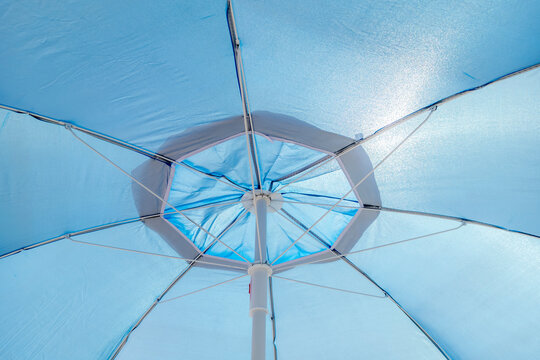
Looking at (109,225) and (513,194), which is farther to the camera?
(109,225)

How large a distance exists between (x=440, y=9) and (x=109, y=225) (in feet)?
6.77

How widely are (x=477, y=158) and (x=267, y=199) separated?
4.19ft

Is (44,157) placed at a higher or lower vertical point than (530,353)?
higher

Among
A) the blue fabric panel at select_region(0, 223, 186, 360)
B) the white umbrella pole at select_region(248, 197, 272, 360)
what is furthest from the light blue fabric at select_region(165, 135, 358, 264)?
the blue fabric panel at select_region(0, 223, 186, 360)

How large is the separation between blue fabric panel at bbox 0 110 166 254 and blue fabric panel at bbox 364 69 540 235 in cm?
147

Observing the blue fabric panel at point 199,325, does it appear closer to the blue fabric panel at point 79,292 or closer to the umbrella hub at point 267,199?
the blue fabric panel at point 79,292

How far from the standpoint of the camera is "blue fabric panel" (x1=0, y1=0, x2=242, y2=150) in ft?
5.80

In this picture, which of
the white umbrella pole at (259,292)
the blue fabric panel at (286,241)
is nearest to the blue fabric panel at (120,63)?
the white umbrella pole at (259,292)

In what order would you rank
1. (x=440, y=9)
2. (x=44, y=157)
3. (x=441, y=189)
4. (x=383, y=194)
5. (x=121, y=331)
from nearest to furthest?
(x=440, y=9)
(x=44, y=157)
(x=441, y=189)
(x=383, y=194)
(x=121, y=331)

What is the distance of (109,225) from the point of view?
2.63 metres

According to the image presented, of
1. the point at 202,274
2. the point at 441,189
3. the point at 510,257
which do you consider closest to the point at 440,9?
the point at 441,189

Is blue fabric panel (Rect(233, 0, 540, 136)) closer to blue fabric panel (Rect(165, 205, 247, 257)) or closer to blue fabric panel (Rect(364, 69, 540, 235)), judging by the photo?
blue fabric panel (Rect(364, 69, 540, 235))

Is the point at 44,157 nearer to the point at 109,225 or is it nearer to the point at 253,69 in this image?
the point at 109,225

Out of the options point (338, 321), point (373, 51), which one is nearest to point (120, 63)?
point (373, 51)
